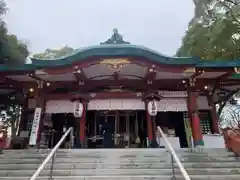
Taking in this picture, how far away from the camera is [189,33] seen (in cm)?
1600

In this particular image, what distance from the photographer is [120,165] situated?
592cm

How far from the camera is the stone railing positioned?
682 cm

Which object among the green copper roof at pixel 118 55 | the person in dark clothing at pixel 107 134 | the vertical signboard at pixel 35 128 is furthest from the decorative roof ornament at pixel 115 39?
the vertical signboard at pixel 35 128

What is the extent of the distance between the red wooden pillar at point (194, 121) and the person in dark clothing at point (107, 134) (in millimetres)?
3685

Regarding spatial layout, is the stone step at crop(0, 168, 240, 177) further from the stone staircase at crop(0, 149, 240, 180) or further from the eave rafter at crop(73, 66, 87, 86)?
the eave rafter at crop(73, 66, 87, 86)

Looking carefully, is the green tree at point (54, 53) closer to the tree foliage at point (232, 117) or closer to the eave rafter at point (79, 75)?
the eave rafter at point (79, 75)

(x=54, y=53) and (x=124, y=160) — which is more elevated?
(x=54, y=53)

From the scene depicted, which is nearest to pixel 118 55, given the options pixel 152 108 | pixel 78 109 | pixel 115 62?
pixel 115 62

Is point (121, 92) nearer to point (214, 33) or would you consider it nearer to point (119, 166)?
point (119, 166)

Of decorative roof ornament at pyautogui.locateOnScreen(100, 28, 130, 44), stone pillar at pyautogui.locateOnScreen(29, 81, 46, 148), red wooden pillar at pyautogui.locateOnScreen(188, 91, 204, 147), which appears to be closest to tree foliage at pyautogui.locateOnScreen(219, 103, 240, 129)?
red wooden pillar at pyautogui.locateOnScreen(188, 91, 204, 147)

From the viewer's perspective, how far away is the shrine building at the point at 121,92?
8.55m

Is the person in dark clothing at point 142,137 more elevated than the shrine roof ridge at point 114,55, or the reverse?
the shrine roof ridge at point 114,55

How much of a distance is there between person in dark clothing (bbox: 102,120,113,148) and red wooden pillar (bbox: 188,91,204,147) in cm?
369

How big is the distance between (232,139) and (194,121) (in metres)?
1.81
